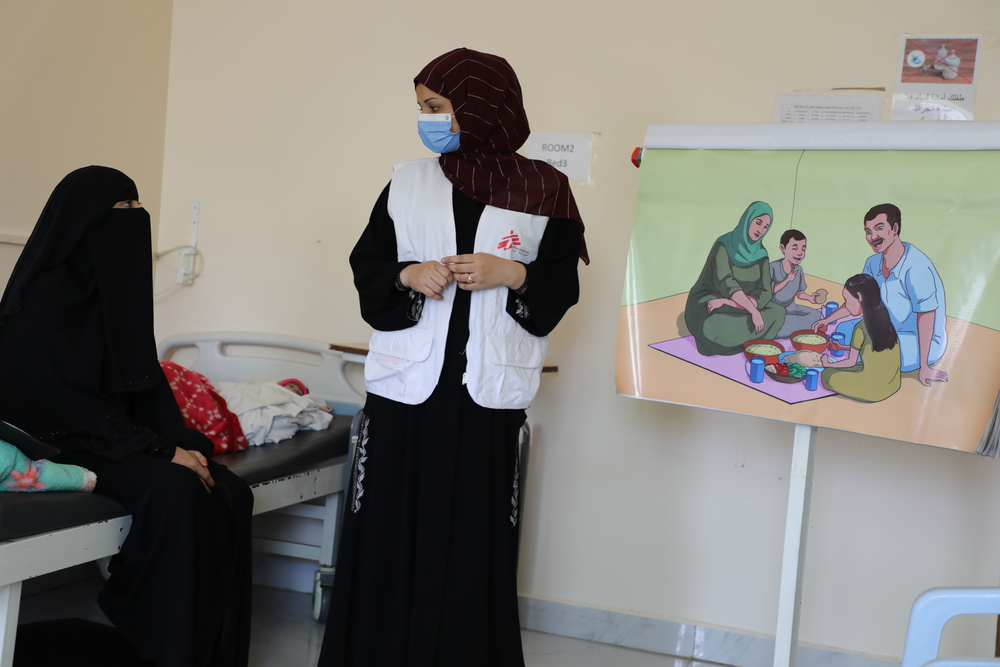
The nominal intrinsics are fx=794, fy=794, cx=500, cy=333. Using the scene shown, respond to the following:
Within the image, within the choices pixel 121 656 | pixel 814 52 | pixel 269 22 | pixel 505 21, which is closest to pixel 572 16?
pixel 505 21

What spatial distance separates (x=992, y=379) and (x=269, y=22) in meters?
2.74

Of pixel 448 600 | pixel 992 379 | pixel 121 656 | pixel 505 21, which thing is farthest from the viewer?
pixel 505 21

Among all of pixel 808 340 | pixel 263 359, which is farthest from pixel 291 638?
pixel 808 340

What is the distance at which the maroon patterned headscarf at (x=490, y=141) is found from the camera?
175 centimetres

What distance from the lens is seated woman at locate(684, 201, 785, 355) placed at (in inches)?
69.4

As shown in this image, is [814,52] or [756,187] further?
[814,52]

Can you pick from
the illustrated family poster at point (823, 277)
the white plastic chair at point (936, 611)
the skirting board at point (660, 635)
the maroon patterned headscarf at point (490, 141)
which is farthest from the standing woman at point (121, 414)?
the white plastic chair at point (936, 611)

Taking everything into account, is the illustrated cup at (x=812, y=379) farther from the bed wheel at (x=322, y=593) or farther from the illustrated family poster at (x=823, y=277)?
the bed wheel at (x=322, y=593)

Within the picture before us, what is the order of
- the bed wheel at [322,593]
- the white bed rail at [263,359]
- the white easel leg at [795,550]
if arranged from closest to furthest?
1. the white easel leg at [795,550]
2. the bed wheel at [322,593]
3. the white bed rail at [263,359]

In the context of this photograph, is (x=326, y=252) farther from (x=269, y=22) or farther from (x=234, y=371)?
(x=269, y=22)

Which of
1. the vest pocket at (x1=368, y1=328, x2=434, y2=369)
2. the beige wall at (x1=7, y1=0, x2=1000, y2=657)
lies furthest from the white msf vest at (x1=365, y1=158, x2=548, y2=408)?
the beige wall at (x1=7, y1=0, x2=1000, y2=657)

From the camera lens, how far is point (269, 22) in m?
3.09

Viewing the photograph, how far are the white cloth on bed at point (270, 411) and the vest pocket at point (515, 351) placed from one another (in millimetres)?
960

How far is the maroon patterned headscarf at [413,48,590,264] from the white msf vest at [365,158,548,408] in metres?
0.04
